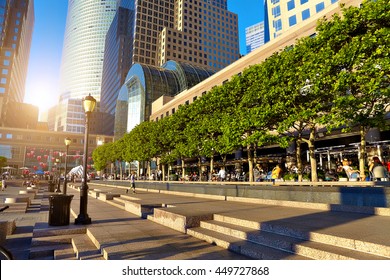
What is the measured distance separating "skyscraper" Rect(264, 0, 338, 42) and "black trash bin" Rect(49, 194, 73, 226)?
1638 inches

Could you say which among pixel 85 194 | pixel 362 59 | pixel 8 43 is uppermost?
pixel 8 43

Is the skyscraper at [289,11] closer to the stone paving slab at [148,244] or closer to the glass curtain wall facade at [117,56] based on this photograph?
the stone paving slab at [148,244]

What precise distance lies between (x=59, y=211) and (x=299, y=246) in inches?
258

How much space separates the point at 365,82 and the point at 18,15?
148 m

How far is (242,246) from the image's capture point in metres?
4.79

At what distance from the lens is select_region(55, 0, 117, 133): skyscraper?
17250 centimetres

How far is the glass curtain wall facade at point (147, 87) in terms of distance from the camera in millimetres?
70688

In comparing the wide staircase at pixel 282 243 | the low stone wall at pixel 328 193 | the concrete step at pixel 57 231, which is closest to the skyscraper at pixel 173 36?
the low stone wall at pixel 328 193

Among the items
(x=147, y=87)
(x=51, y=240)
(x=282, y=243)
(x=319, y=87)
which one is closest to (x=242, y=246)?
(x=282, y=243)

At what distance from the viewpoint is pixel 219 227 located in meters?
6.12

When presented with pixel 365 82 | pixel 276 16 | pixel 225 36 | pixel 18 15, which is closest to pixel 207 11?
pixel 225 36

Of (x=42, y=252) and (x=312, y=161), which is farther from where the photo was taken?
(x=312, y=161)

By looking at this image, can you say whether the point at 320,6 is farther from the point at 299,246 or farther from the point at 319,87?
the point at 299,246

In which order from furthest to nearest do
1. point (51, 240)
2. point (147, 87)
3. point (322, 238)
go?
point (147, 87)
point (51, 240)
point (322, 238)
